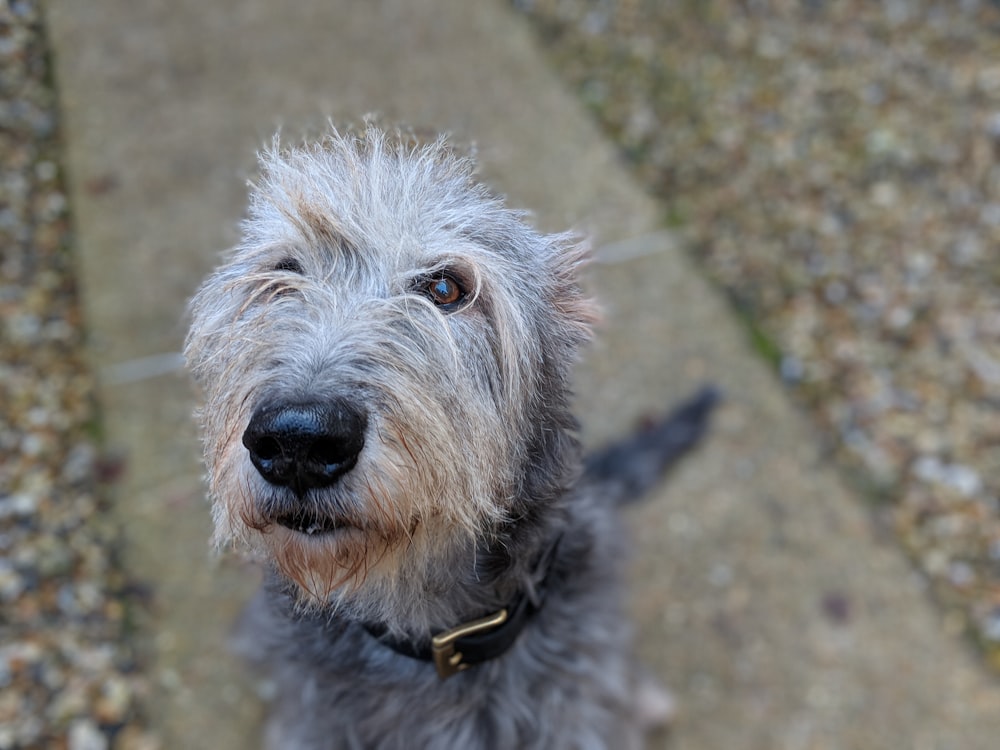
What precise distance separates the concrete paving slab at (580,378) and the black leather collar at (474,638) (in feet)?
4.54

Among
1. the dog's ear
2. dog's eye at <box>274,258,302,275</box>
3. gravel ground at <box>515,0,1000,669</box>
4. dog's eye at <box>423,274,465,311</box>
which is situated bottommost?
gravel ground at <box>515,0,1000,669</box>

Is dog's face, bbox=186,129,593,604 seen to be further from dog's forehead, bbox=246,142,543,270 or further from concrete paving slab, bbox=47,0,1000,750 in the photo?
concrete paving slab, bbox=47,0,1000,750

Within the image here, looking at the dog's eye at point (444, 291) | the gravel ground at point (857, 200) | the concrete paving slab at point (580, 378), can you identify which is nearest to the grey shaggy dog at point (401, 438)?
the dog's eye at point (444, 291)

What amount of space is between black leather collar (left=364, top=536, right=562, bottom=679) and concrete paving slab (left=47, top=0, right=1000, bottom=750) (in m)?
1.38

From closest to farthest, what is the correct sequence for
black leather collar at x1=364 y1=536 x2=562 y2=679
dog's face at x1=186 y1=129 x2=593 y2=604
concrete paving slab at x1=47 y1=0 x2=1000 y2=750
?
dog's face at x1=186 y1=129 x2=593 y2=604 < black leather collar at x1=364 y1=536 x2=562 y2=679 < concrete paving slab at x1=47 y1=0 x2=1000 y2=750

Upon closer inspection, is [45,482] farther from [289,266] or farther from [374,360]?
[374,360]

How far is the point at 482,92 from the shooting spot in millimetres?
5602

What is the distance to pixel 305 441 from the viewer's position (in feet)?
5.53

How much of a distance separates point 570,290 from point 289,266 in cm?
83

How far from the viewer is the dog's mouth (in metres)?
1.80

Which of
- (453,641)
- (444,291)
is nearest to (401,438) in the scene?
(444,291)

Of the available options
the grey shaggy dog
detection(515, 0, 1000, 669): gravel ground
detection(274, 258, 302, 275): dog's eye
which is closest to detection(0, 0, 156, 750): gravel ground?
the grey shaggy dog

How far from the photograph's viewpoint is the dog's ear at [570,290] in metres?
2.26

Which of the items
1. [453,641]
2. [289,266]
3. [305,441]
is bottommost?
[453,641]
